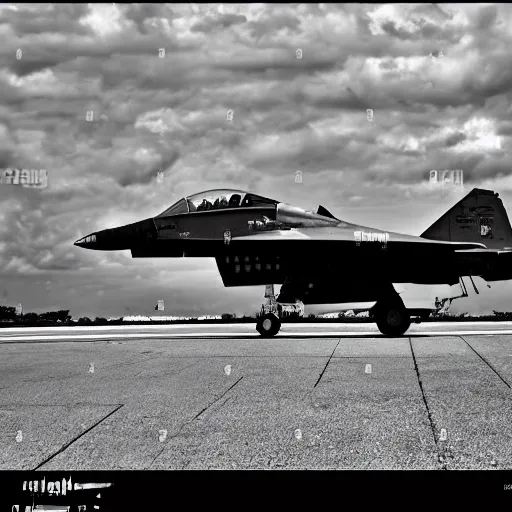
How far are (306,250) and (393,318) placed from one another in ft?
11.5

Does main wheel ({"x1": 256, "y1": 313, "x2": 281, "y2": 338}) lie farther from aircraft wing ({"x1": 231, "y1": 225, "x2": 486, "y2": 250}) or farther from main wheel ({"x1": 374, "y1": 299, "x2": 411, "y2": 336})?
main wheel ({"x1": 374, "y1": 299, "x2": 411, "y2": 336})

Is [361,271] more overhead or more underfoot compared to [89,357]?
more overhead

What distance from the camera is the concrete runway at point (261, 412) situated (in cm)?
544

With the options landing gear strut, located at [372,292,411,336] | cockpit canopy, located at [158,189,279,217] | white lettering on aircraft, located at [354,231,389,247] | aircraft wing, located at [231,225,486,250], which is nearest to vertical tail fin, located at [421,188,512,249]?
aircraft wing, located at [231,225,486,250]

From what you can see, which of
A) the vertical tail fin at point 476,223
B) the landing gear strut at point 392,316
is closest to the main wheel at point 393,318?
the landing gear strut at point 392,316

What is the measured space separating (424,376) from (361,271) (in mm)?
8148

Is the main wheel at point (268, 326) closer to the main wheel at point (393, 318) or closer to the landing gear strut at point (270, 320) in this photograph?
the landing gear strut at point (270, 320)

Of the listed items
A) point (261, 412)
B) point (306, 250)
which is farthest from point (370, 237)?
point (261, 412)

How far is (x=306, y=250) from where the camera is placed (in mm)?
16422

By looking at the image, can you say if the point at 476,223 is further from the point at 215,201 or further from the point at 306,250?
the point at 215,201
